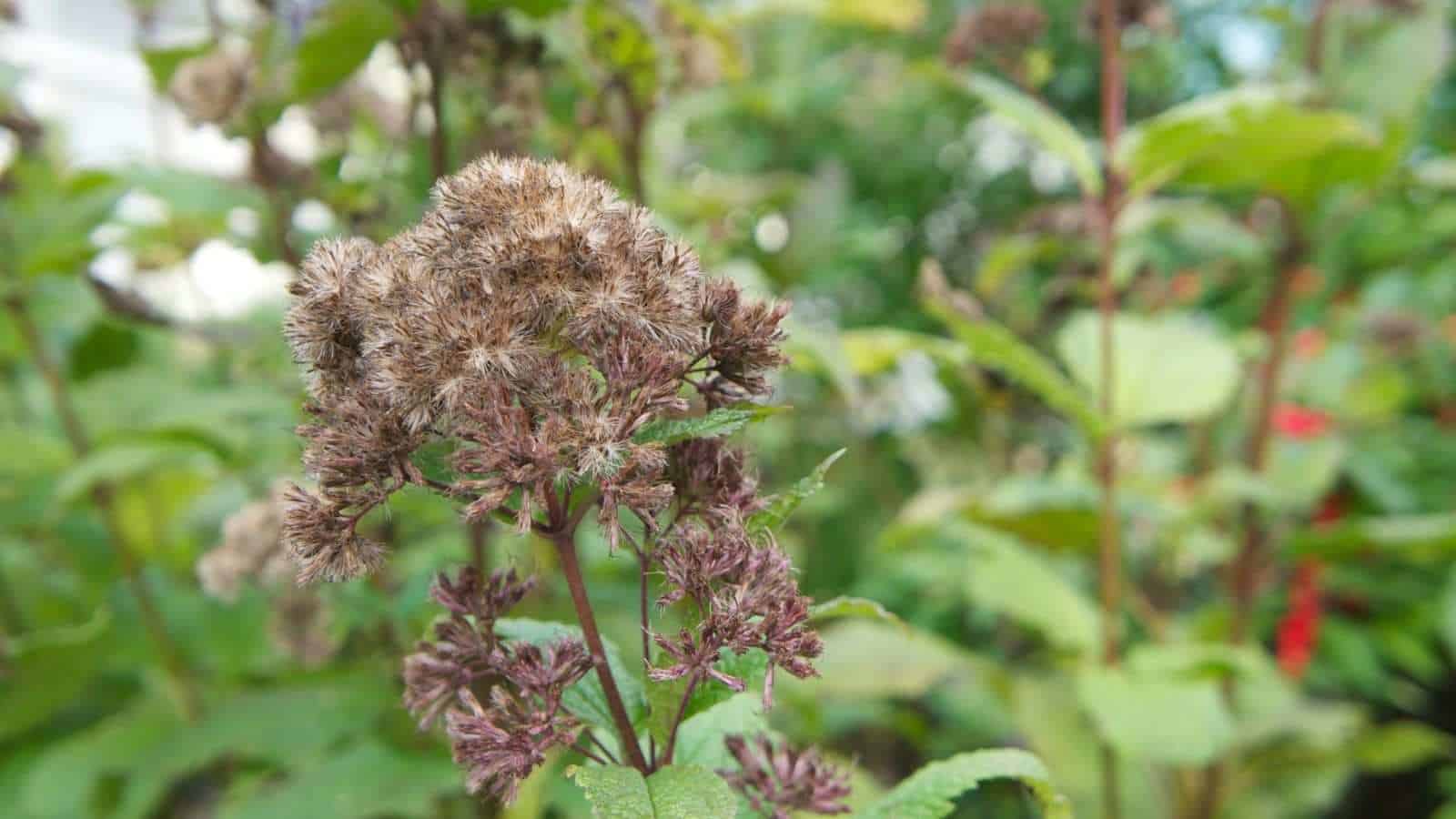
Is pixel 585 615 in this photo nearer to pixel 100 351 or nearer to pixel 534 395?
pixel 534 395

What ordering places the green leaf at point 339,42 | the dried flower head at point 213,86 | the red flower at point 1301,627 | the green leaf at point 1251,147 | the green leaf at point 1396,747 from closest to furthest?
the green leaf at point 339,42
the dried flower head at point 213,86
the green leaf at point 1251,147
the green leaf at point 1396,747
the red flower at point 1301,627

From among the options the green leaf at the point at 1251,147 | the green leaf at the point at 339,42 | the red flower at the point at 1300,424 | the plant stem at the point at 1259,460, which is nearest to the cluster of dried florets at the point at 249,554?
the green leaf at the point at 339,42

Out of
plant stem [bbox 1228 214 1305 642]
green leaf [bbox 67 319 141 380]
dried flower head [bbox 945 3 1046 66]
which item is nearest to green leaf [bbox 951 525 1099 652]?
plant stem [bbox 1228 214 1305 642]

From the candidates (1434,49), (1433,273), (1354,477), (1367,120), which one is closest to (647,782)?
(1367,120)

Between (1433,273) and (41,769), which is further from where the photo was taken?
(1433,273)

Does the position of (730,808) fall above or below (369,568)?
below

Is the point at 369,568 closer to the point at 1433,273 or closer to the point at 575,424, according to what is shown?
the point at 575,424

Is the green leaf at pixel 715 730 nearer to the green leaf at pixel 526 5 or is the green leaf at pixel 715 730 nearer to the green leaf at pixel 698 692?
the green leaf at pixel 698 692
